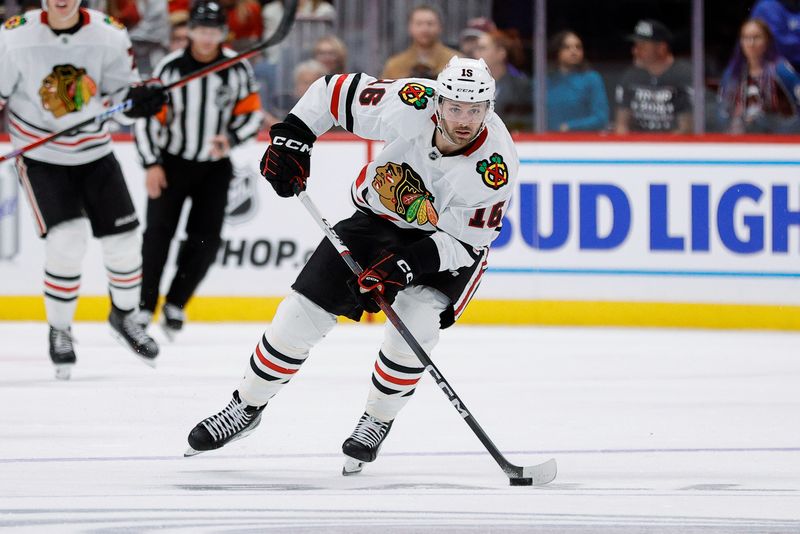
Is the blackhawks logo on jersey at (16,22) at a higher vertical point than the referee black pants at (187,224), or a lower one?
higher

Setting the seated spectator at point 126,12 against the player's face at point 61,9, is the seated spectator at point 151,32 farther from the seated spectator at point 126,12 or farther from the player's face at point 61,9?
the player's face at point 61,9

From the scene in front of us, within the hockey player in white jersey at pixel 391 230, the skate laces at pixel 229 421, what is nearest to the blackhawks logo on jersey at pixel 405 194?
the hockey player in white jersey at pixel 391 230

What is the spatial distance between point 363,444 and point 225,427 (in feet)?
1.11

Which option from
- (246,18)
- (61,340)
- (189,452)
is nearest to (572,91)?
(246,18)

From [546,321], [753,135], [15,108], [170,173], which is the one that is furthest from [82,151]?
[753,135]

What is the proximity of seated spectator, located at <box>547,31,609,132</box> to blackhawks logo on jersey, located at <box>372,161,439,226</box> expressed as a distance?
3.30 metres

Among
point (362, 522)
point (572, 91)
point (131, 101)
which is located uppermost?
point (131, 101)

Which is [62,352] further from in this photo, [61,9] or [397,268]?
[397,268]

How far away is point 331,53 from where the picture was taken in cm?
668

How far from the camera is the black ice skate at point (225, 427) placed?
3.43 meters

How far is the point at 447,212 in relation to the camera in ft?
11.1

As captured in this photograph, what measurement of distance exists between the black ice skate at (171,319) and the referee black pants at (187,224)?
0.11ft

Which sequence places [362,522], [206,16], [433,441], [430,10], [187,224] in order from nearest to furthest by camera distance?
[362,522] < [433,441] < [206,16] < [187,224] < [430,10]

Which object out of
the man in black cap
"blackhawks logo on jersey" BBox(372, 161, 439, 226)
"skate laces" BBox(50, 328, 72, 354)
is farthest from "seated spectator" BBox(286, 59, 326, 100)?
"blackhawks logo on jersey" BBox(372, 161, 439, 226)
